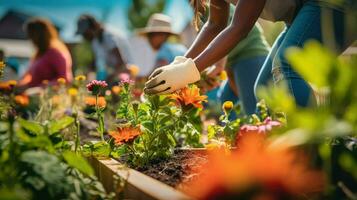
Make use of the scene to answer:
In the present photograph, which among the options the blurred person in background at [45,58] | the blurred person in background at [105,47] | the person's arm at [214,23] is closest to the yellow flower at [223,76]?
the person's arm at [214,23]

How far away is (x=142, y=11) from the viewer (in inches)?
1276

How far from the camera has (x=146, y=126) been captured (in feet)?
5.49

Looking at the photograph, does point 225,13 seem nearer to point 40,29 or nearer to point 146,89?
point 146,89

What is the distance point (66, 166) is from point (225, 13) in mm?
1183

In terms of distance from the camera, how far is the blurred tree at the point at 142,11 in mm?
31906

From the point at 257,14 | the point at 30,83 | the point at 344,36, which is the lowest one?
the point at 30,83

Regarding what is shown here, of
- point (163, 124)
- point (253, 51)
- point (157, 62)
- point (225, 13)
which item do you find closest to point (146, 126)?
point (163, 124)

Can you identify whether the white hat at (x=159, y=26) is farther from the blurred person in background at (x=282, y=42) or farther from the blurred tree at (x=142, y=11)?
the blurred tree at (x=142, y=11)

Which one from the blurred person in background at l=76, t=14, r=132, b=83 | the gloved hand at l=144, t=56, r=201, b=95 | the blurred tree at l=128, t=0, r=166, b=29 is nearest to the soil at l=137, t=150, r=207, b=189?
the gloved hand at l=144, t=56, r=201, b=95

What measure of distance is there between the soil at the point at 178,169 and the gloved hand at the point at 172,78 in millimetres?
243

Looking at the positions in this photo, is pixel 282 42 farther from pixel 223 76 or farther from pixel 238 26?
pixel 223 76

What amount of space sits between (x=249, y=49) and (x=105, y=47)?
2740mm

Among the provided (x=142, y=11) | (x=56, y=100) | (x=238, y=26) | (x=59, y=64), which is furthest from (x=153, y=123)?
(x=142, y=11)

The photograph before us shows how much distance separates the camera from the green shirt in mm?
2846
